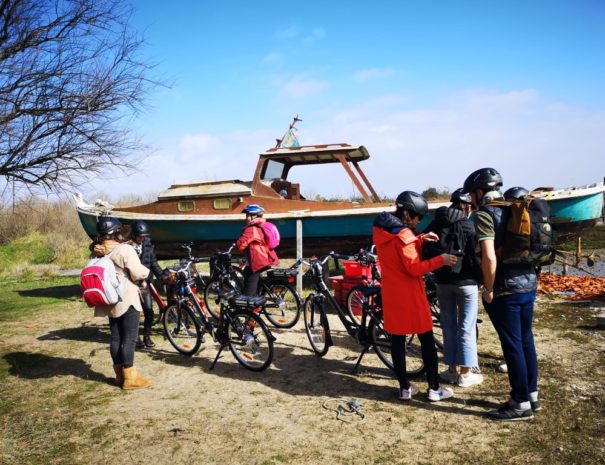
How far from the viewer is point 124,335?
4.70 metres

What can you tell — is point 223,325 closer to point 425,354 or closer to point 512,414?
point 425,354

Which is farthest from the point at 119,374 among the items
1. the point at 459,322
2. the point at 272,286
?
the point at 459,322

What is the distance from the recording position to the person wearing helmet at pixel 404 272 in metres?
3.68

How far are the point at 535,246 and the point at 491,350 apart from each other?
2498 millimetres

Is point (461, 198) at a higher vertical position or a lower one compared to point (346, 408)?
higher

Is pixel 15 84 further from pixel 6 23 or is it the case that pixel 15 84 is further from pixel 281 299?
pixel 281 299

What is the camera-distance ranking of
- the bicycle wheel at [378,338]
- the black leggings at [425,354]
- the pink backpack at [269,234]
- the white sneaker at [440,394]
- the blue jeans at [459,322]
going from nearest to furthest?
the black leggings at [425,354]
the white sneaker at [440,394]
the blue jeans at [459,322]
the bicycle wheel at [378,338]
the pink backpack at [269,234]

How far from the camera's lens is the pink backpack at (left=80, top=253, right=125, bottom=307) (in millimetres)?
4340

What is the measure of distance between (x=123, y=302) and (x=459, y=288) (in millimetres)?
3507

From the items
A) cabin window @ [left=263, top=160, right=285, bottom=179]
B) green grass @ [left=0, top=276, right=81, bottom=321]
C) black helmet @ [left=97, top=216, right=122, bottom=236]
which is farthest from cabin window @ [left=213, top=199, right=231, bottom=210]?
black helmet @ [left=97, top=216, right=122, bottom=236]

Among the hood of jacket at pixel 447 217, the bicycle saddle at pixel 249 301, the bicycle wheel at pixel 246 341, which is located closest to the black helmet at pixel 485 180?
the hood of jacket at pixel 447 217

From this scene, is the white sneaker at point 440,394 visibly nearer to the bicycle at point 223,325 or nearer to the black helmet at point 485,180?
the bicycle at point 223,325

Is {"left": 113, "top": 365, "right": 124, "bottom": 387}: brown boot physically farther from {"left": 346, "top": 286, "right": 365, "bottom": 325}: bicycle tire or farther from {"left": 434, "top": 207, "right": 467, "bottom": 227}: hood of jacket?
{"left": 434, "top": 207, "right": 467, "bottom": 227}: hood of jacket

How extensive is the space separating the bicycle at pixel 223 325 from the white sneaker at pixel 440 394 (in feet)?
5.86
